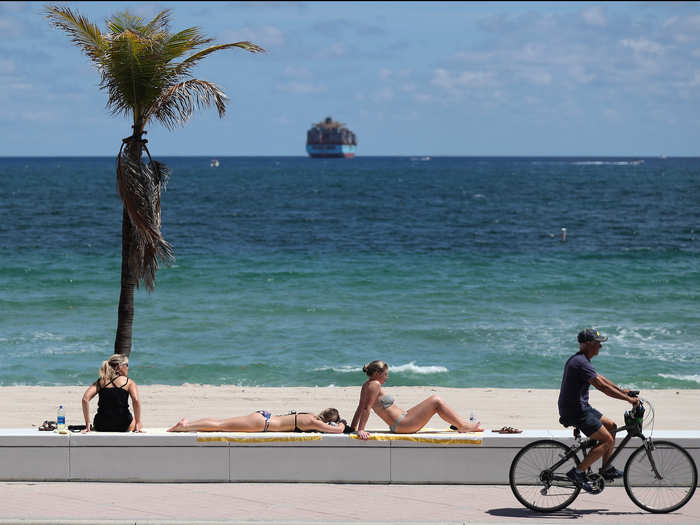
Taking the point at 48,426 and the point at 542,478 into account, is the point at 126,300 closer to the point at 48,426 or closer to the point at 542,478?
the point at 48,426

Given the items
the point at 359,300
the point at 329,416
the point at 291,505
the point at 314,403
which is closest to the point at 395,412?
the point at 329,416

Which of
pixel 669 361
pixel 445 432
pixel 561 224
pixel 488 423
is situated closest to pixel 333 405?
pixel 488 423

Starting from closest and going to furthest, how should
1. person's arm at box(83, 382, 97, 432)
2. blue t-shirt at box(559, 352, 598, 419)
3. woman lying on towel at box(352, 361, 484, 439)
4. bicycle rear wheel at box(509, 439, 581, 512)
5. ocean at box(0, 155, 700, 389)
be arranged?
blue t-shirt at box(559, 352, 598, 419) → bicycle rear wheel at box(509, 439, 581, 512) → person's arm at box(83, 382, 97, 432) → woman lying on towel at box(352, 361, 484, 439) → ocean at box(0, 155, 700, 389)

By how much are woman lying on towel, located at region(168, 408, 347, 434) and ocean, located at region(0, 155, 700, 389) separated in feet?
32.5

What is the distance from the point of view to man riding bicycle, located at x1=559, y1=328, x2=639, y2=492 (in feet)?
28.4

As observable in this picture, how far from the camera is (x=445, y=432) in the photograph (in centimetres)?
995

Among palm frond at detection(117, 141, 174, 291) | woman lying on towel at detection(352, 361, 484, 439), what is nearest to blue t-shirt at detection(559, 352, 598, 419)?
woman lying on towel at detection(352, 361, 484, 439)

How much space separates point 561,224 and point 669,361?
1597 inches

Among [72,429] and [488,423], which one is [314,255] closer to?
[488,423]

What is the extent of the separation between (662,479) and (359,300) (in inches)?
886

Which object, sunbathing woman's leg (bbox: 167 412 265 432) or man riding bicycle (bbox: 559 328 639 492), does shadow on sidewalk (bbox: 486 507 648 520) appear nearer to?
man riding bicycle (bbox: 559 328 639 492)

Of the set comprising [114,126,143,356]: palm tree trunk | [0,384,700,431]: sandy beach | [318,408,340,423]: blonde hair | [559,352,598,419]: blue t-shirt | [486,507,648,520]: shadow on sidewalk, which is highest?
[114,126,143,356]: palm tree trunk

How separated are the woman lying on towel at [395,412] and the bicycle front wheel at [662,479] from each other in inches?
65.8

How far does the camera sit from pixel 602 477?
891cm
